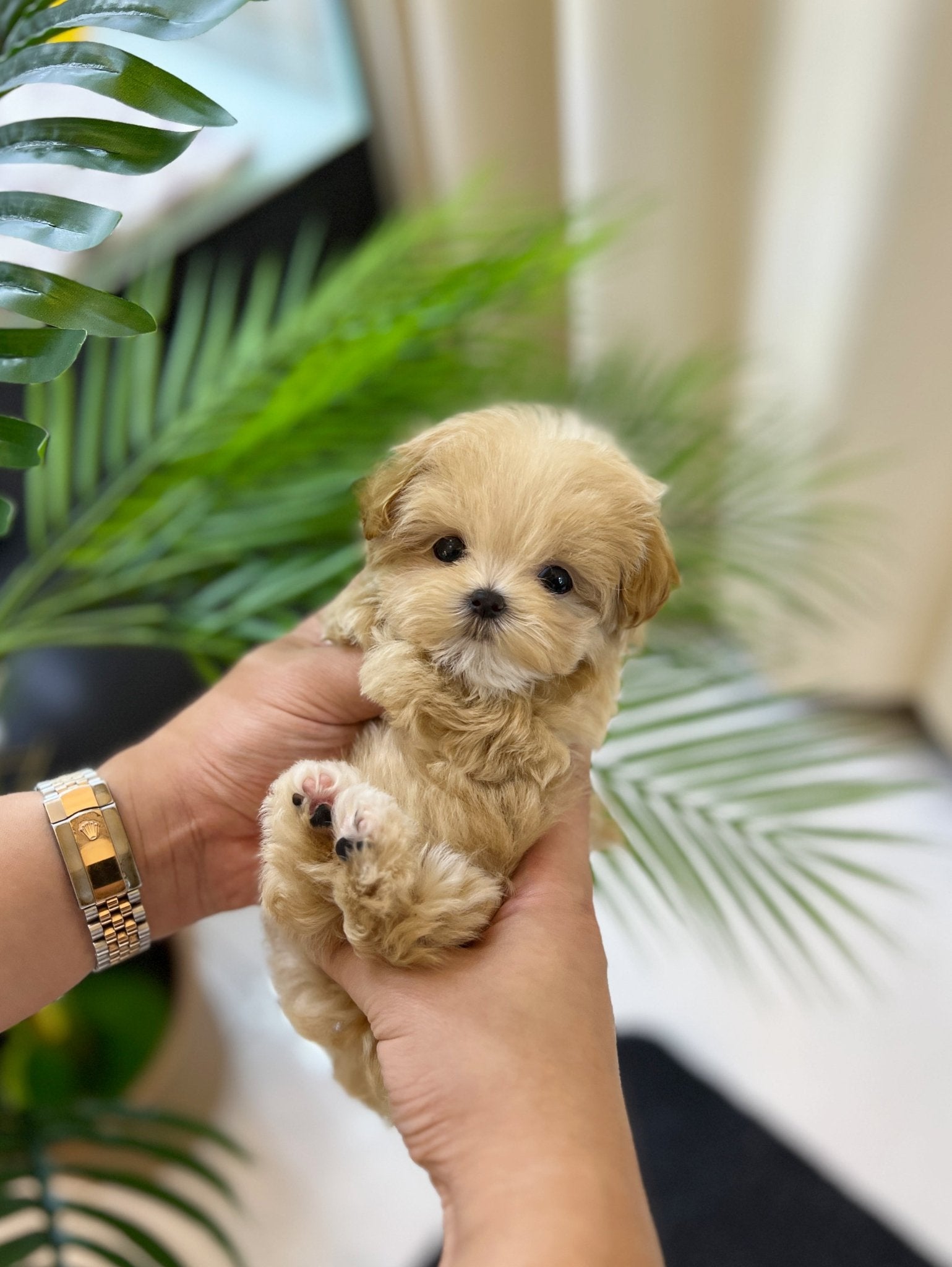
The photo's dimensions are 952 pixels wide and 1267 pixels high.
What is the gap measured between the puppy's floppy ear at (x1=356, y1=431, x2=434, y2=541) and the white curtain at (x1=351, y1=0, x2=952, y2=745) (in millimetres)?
1044

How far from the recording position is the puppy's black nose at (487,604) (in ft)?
2.42

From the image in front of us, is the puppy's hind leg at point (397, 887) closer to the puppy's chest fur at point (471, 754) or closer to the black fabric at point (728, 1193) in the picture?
the puppy's chest fur at point (471, 754)

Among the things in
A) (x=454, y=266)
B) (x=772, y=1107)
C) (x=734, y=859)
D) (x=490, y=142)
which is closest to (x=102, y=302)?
(x=454, y=266)

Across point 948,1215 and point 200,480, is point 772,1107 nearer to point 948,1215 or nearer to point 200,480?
point 948,1215

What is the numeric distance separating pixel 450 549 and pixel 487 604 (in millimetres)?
76

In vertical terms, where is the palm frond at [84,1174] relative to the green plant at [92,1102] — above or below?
above

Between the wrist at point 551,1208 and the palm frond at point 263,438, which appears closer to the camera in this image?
the wrist at point 551,1208

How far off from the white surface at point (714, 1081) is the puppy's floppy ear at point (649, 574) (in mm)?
1117

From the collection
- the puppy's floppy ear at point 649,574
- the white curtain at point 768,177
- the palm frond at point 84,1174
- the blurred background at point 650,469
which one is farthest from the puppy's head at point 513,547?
the white curtain at point 768,177

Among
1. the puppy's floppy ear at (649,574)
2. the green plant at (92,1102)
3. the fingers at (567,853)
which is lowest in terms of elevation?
the green plant at (92,1102)

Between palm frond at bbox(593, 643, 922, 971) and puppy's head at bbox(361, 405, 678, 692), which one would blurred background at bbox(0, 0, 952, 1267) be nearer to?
palm frond at bbox(593, 643, 922, 971)

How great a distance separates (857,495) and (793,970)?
0.94 meters

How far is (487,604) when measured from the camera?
74 centimetres

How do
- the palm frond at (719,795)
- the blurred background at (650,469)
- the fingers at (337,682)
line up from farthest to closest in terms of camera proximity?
1. the blurred background at (650,469)
2. the palm frond at (719,795)
3. the fingers at (337,682)
